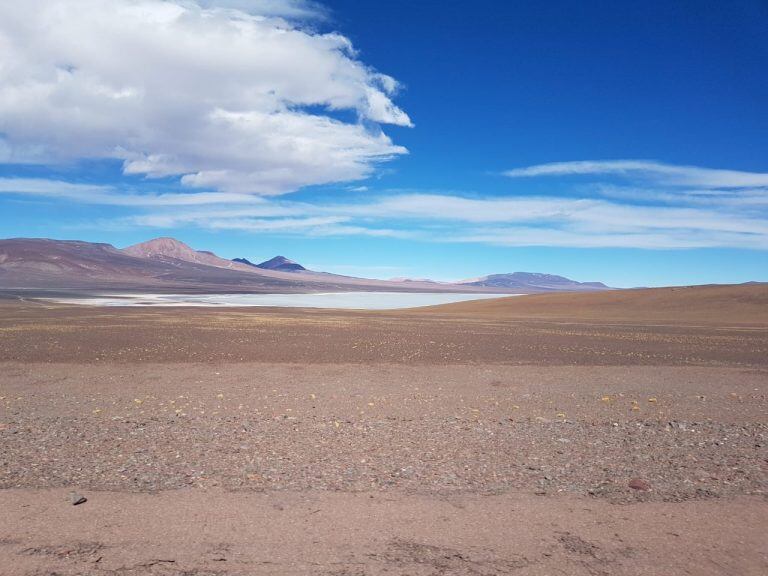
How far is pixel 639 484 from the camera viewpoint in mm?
6746

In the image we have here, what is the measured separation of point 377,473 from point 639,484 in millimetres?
2977

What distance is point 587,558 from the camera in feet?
16.5

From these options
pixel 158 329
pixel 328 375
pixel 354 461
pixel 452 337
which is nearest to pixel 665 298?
pixel 452 337

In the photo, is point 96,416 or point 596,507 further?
point 96,416

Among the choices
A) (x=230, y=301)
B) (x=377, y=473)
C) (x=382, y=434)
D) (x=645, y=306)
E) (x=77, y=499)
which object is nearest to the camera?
(x=77, y=499)

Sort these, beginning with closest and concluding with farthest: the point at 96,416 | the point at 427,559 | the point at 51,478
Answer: the point at 427,559, the point at 51,478, the point at 96,416

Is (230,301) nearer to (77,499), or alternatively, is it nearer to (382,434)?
(382,434)

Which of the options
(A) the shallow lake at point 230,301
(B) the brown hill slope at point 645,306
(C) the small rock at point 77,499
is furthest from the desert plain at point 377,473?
(A) the shallow lake at point 230,301

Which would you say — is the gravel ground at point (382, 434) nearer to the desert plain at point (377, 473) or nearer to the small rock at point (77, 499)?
the desert plain at point (377, 473)

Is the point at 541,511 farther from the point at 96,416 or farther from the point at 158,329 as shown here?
the point at 158,329

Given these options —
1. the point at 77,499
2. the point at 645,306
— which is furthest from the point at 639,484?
the point at 645,306

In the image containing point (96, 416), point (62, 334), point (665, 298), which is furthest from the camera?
point (665, 298)

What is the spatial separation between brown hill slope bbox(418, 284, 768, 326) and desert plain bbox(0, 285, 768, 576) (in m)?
42.7

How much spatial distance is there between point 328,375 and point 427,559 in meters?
11.4
